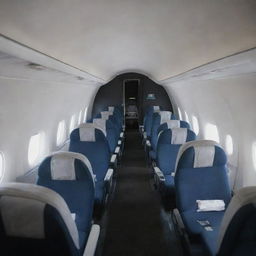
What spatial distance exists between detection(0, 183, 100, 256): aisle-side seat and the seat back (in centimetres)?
101

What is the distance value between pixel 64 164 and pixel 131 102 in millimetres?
11610

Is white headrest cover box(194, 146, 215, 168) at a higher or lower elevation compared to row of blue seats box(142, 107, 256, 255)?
higher

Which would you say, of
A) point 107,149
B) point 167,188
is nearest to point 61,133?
point 107,149

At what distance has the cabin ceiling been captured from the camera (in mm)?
2193

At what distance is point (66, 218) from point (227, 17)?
6.82 feet

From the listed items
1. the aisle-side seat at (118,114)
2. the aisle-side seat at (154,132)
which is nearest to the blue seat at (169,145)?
the aisle-side seat at (154,132)

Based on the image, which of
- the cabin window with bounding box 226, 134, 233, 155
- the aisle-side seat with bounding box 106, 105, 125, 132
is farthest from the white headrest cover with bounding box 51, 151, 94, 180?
the aisle-side seat with bounding box 106, 105, 125, 132

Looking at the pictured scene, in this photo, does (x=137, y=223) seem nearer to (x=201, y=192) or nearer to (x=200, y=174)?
(x=201, y=192)

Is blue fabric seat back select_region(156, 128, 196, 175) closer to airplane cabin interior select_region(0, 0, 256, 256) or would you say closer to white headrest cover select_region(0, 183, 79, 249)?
airplane cabin interior select_region(0, 0, 256, 256)

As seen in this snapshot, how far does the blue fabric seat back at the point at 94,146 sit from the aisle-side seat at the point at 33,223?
10.7 feet

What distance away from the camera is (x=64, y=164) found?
3.03 meters

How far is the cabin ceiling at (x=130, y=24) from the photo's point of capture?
219 centimetres

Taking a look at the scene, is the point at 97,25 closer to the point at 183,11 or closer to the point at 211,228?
the point at 183,11

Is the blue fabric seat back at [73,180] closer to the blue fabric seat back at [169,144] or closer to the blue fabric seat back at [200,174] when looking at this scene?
the blue fabric seat back at [200,174]
